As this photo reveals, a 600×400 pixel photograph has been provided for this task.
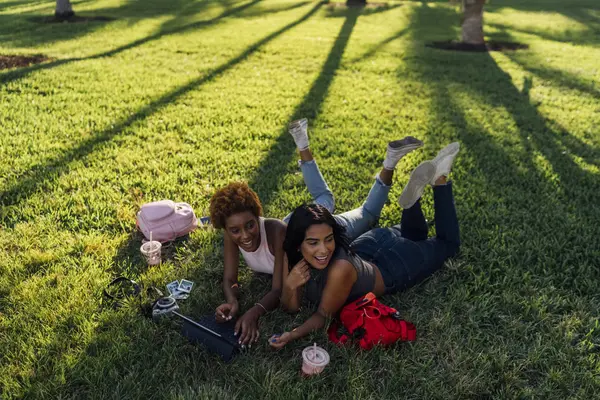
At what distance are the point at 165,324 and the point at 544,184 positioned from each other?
4.15 m

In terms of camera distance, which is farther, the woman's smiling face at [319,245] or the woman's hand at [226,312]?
the woman's hand at [226,312]

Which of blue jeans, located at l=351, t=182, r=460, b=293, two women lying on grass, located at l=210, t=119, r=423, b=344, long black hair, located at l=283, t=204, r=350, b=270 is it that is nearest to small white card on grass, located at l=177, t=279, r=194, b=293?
two women lying on grass, located at l=210, t=119, r=423, b=344

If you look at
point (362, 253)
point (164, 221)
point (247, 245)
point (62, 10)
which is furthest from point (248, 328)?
point (62, 10)

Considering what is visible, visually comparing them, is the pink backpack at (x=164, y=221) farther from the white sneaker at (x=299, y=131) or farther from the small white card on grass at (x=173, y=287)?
the white sneaker at (x=299, y=131)

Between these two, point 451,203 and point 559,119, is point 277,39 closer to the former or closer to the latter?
point 559,119

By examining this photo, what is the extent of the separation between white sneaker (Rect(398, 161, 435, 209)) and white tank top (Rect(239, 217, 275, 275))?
42.0 inches

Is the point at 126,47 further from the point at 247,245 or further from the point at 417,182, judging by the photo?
the point at 417,182

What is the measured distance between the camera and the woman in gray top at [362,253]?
2.88 m

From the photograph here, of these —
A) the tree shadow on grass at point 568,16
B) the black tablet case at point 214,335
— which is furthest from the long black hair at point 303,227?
the tree shadow on grass at point 568,16

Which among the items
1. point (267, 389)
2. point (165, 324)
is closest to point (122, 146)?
point (165, 324)

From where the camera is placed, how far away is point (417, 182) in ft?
11.5

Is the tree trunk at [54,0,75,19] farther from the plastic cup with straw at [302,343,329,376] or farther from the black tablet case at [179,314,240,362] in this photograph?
the plastic cup with straw at [302,343,329,376]

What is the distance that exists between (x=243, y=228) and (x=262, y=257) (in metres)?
Result: 0.40

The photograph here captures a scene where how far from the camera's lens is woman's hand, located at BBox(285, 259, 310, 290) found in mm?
2973
